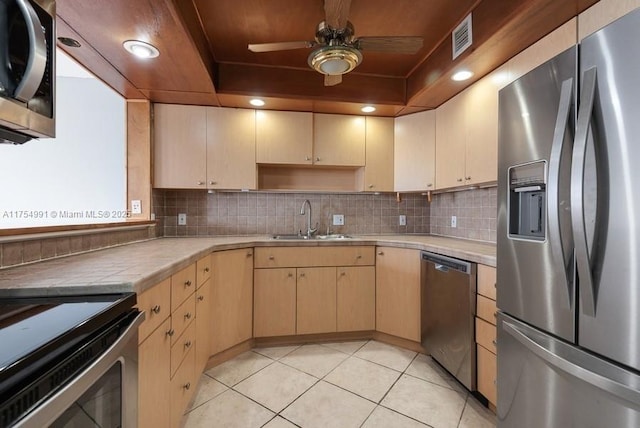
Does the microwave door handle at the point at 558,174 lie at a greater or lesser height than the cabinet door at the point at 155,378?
greater

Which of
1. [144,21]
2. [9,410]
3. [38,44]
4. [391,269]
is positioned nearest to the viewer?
[9,410]

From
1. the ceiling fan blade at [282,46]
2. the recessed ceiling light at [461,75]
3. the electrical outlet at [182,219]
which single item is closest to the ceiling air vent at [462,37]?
the recessed ceiling light at [461,75]

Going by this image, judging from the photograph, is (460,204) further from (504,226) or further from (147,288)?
(147,288)

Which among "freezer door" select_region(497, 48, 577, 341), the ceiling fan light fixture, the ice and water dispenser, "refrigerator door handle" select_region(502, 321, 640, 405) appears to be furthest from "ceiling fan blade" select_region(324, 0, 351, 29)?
"refrigerator door handle" select_region(502, 321, 640, 405)

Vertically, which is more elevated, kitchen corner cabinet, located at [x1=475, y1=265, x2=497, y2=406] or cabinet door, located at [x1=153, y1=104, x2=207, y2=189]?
cabinet door, located at [x1=153, y1=104, x2=207, y2=189]

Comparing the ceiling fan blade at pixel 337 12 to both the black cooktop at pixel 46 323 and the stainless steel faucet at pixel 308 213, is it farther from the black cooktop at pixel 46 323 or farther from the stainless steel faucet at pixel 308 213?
the stainless steel faucet at pixel 308 213

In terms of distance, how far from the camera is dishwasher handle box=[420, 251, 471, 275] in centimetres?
178

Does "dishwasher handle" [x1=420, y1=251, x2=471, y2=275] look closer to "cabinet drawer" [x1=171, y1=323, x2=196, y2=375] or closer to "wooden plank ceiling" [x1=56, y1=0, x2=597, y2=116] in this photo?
"wooden plank ceiling" [x1=56, y1=0, x2=597, y2=116]

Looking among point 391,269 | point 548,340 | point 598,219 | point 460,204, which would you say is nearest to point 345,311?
point 391,269

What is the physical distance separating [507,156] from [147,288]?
1.56 meters

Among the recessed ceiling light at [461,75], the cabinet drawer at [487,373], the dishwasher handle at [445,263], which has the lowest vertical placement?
the cabinet drawer at [487,373]

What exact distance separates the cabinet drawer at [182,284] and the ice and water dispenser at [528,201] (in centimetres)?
153

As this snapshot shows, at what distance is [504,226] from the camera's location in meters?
1.27

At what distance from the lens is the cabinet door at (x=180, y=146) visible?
252cm
